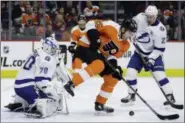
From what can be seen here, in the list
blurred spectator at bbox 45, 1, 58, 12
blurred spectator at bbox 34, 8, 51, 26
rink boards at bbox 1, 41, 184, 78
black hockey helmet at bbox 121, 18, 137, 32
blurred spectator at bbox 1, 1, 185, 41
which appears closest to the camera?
black hockey helmet at bbox 121, 18, 137, 32

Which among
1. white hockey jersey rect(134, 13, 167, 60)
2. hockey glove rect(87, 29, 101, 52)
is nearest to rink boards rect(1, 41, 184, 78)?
white hockey jersey rect(134, 13, 167, 60)

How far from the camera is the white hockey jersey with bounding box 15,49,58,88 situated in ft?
14.5

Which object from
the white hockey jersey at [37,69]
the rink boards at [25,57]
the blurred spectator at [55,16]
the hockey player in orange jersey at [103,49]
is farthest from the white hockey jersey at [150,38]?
the blurred spectator at [55,16]

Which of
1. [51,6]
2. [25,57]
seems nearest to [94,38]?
[25,57]

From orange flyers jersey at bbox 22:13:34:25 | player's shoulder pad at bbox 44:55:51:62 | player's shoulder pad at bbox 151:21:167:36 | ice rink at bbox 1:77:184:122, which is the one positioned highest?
orange flyers jersey at bbox 22:13:34:25

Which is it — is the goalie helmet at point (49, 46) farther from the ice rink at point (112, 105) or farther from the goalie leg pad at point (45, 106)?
the ice rink at point (112, 105)

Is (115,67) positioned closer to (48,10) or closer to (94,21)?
(94,21)

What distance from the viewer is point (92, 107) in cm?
516

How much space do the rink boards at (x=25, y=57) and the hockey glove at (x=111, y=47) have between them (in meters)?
3.92

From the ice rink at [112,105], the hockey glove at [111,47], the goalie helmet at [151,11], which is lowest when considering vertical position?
the ice rink at [112,105]

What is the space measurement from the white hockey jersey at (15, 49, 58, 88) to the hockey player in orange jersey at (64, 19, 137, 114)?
21 cm

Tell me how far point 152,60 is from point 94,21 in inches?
37.6

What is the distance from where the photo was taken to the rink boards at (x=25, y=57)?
847cm

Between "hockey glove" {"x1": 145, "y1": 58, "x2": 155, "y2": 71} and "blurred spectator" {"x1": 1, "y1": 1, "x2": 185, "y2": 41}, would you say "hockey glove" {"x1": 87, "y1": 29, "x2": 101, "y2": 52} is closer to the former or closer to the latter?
"hockey glove" {"x1": 145, "y1": 58, "x2": 155, "y2": 71}
